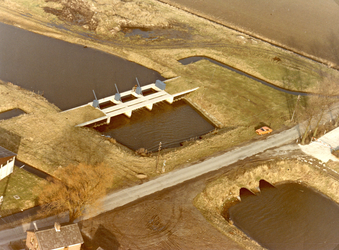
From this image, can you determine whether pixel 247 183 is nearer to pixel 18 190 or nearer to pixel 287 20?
pixel 18 190

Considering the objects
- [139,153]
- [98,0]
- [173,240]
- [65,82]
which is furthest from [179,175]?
[98,0]

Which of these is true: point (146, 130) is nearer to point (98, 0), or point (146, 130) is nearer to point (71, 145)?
point (71, 145)

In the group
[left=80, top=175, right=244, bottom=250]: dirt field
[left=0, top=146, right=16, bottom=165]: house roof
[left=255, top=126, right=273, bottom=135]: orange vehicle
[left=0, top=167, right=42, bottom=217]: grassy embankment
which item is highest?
[left=255, top=126, right=273, bottom=135]: orange vehicle

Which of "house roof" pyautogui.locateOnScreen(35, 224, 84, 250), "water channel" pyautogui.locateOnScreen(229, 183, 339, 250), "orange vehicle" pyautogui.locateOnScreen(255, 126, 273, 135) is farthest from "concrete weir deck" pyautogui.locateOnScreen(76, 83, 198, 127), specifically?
"water channel" pyautogui.locateOnScreen(229, 183, 339, 250)

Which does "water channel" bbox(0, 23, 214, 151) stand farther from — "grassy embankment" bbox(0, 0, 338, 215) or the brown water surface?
"grassy embankment" bbox(0, 0, 338, 215)

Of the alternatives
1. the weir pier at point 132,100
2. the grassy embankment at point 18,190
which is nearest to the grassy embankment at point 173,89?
the weir pier at point 132,100

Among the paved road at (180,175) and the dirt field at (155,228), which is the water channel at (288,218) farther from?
the paved road at (180,175)

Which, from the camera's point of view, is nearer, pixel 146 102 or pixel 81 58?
pixel 146 102
